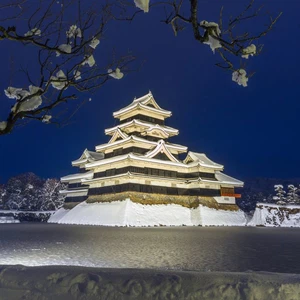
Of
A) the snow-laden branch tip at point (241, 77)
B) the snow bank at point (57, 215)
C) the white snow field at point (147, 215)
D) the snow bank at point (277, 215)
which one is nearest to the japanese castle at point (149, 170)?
the white snow field at point (147, 215)

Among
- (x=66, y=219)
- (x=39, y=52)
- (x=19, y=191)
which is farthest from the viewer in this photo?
(x=19, y=191)

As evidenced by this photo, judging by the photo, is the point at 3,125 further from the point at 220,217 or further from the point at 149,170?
the point at 220,217

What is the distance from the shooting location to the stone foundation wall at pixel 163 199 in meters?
26.8

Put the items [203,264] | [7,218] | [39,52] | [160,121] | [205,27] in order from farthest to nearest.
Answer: [7,218]
[160,121]
[203,264]
[39,52]
[205,27]

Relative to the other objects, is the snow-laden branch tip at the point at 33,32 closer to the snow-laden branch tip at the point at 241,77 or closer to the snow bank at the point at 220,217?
the snow-laden branch tip at the point at 241,77

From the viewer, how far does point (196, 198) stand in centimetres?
3002

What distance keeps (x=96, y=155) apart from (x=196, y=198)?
16.5m

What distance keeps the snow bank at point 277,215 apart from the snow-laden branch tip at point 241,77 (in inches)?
1116

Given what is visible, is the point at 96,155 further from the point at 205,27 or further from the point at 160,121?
the point at 205,27

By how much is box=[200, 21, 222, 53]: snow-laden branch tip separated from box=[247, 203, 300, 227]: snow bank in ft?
95.1

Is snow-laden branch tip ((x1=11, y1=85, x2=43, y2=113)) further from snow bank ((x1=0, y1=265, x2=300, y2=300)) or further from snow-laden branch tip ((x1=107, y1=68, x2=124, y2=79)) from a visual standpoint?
snow bank ((x1=0, y1=265, x2=300, y2=300))

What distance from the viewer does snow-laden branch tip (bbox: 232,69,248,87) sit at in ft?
13.4

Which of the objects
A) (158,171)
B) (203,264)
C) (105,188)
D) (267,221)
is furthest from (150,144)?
(203,264)

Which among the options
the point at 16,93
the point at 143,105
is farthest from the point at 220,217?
the point at 16,93
